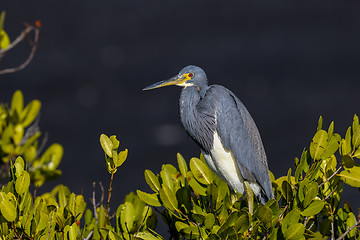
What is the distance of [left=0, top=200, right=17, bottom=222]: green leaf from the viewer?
3062 mm

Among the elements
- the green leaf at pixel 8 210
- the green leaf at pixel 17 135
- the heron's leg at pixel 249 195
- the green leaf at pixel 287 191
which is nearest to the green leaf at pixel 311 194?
the green leaf at pixel 287 191

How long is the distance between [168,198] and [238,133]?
902 millimetres

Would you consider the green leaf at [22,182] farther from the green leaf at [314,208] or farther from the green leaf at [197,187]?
the green leaf at [314,208]

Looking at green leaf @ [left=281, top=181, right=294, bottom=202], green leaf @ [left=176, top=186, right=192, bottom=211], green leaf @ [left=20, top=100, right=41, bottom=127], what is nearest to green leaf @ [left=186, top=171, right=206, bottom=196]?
green leaf @ [left=176, top=186, right=192, bottom=211]

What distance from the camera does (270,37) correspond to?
43.2ft

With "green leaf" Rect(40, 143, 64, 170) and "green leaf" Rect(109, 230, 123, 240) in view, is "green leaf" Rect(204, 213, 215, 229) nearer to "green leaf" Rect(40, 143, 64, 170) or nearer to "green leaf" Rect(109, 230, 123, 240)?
"green leaf" Rect(109, 230, 123, 240)

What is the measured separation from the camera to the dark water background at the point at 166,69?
437 inches

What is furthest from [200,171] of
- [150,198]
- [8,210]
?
[8,210]

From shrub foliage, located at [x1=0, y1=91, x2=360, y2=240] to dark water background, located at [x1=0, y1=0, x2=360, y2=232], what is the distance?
6233 mm

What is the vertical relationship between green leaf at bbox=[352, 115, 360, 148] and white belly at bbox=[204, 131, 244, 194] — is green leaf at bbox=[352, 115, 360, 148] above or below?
above

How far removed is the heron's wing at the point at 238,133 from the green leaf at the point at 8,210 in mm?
1530

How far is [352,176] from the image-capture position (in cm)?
342

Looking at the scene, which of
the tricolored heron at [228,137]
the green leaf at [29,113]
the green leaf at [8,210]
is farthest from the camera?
the green leaf at [29,113]

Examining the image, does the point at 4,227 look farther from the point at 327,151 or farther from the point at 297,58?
the point at 297,58
